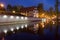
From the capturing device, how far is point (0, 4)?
187 ft

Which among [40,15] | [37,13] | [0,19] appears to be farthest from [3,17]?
[37,13]

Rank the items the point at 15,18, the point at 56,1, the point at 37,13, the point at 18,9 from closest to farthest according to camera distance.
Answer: the point at 56,1
the point at 15,18
the point at 18,9
the point at 37,13

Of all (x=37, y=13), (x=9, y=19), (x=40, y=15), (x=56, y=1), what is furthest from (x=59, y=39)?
(x=37, y=13)

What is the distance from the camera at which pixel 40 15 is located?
7181 centimetres

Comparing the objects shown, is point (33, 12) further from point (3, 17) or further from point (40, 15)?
point (3, 17)

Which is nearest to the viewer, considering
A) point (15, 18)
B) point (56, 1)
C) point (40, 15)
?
point (56, 1)

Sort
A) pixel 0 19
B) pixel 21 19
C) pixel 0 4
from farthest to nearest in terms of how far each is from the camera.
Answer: pixel 0 4 < pixel 21 19 < pixel 0 19

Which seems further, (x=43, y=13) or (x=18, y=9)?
(x=43, y=13)

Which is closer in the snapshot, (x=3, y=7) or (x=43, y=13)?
(x=3, y=7)

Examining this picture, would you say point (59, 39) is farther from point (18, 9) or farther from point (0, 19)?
point (18, 9)

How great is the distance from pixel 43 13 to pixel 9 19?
4269 centimetres

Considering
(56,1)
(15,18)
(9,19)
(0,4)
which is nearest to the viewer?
(56,1)

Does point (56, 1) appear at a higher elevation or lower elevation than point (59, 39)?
higher

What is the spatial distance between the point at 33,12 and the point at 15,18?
136 ft
